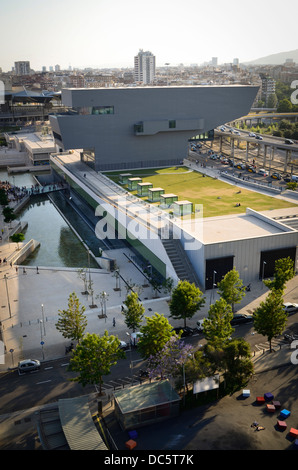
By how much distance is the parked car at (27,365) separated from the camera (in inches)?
1235

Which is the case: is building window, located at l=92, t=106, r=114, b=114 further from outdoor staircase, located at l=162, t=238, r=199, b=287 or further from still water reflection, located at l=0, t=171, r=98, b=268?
outdoor staircase, located at l=162, t=238, r=199, b=287

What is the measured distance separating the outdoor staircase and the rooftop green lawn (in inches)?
355

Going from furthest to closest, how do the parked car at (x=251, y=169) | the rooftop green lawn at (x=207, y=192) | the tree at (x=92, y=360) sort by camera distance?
the parked car at (x=251, y=169) < the rooftop green lawn at (x=207, y=192) < the tree at (x=92, y=360)

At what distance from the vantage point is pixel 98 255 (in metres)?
55.5

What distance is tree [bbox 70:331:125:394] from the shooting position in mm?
27938

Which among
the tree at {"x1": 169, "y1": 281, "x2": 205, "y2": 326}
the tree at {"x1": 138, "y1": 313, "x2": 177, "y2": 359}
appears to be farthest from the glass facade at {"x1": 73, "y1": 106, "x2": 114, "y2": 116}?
the tree at {"x1": 138, "y1": 313, "x2": 177, "y2": 359}

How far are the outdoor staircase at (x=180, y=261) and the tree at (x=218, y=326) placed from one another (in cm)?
921

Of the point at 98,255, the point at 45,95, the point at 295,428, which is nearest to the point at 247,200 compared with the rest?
the point at 98,255

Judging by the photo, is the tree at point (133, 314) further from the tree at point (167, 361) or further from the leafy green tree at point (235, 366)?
the leafy green tree at point (235, 366)

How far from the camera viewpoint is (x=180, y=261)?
43.4 metres

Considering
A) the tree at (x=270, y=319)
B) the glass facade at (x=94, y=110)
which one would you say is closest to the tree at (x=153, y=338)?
the tree at (x=270, y=319)

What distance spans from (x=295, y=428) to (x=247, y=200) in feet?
119

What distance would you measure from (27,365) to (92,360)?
6004 mm
